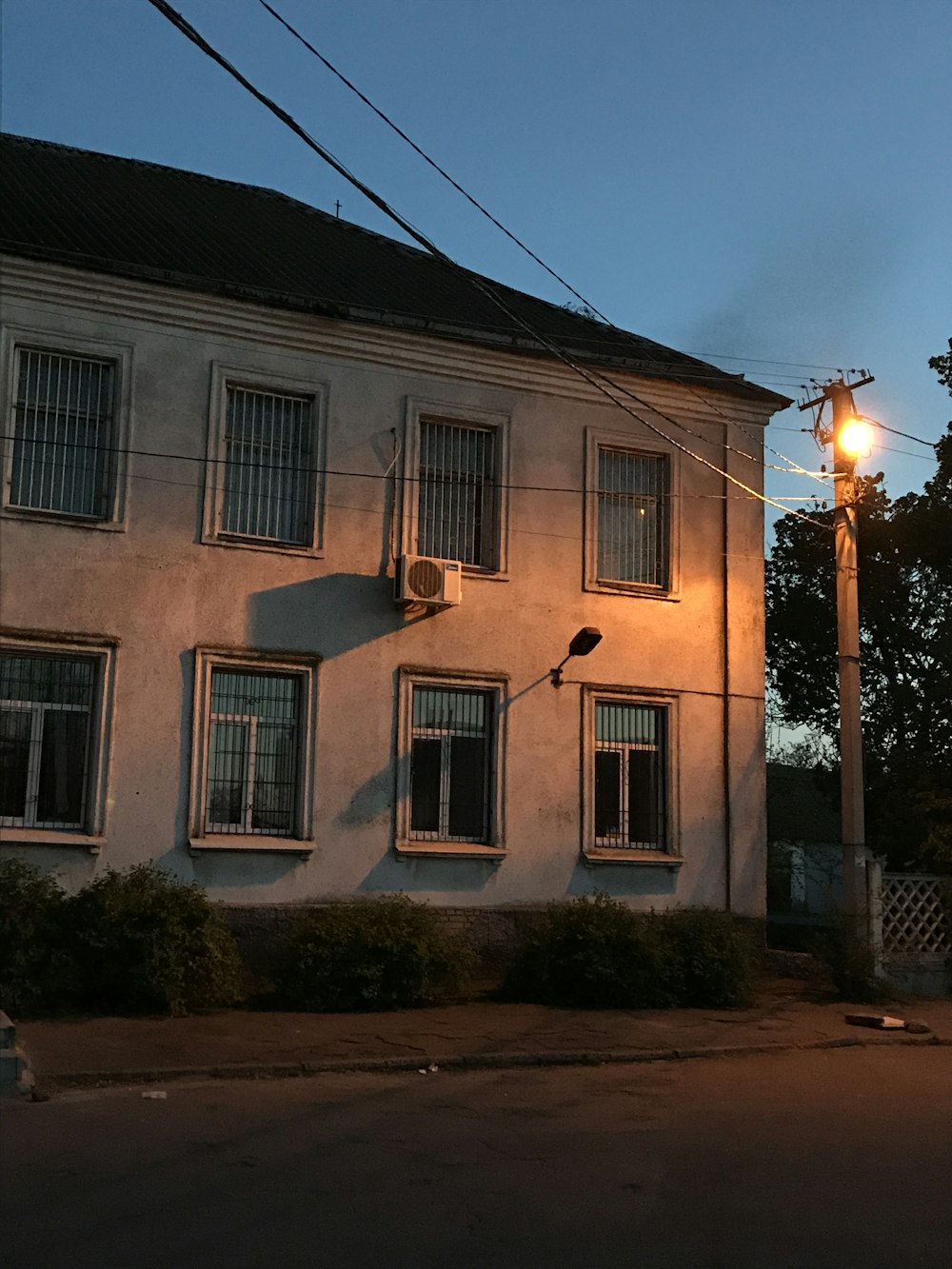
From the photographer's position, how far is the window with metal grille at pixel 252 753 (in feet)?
50.5

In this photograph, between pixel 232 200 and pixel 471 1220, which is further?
pixel 232 200

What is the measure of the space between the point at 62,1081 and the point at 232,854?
17.7ft

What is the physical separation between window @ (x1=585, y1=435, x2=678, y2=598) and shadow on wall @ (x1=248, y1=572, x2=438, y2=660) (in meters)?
2.63

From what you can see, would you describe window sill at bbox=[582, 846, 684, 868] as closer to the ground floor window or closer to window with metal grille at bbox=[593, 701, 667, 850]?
window with metal grille at bbox=[593, 701, 667, 850]

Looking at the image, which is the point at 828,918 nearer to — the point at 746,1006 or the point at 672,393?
the point at 746,1006

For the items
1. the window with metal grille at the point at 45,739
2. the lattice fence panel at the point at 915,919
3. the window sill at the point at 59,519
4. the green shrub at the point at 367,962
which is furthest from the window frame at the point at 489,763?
the lattice fence panel at the point at 915,919

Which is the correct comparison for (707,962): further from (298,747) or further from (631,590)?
(298,747)

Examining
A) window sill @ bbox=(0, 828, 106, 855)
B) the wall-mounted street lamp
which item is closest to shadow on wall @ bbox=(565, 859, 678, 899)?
the wall-mounted street lamp

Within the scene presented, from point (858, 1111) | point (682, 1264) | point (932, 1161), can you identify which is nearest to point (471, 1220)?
point (682, 1264)

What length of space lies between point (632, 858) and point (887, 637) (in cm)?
1045

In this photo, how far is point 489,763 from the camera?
1677 centimetres

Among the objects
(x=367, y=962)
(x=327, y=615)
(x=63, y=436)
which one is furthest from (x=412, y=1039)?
Answer: (x=63, y=436)

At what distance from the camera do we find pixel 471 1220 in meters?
6.54

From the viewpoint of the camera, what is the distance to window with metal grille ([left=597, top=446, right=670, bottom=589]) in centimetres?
1789
